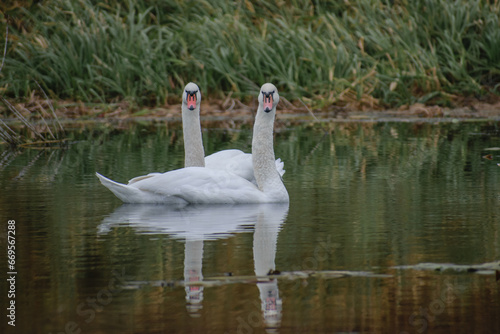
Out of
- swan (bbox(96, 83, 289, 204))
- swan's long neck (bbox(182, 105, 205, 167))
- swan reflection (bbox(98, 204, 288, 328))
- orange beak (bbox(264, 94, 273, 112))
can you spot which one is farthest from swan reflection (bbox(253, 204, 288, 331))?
swan's long neck (bbox(182, 105, 205, 167))

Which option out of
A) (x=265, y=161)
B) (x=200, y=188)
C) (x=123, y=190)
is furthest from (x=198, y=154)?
(x=123, y=190)

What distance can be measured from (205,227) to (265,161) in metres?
1.89

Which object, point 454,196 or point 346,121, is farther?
point 346,121

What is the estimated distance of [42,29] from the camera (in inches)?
785

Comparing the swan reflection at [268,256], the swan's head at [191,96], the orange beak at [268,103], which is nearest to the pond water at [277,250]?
the swan reflection at [268,256]

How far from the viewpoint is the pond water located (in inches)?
194

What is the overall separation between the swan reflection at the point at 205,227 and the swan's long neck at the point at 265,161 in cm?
18

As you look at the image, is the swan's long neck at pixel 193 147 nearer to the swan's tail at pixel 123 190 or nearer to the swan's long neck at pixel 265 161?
the swan's long neck at pixel 265 161

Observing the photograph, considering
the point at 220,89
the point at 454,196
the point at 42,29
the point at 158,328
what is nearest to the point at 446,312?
the point at 158,328

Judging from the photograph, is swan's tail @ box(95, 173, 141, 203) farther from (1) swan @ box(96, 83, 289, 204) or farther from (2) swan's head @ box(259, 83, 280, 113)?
(2) swan's head @ box(259, 83, 280, 113)

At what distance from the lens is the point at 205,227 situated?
25.5ft

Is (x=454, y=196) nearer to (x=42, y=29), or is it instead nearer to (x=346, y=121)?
(x=346, y=121)

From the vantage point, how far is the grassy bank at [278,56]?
18109mm

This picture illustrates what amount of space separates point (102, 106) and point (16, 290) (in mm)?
13128
